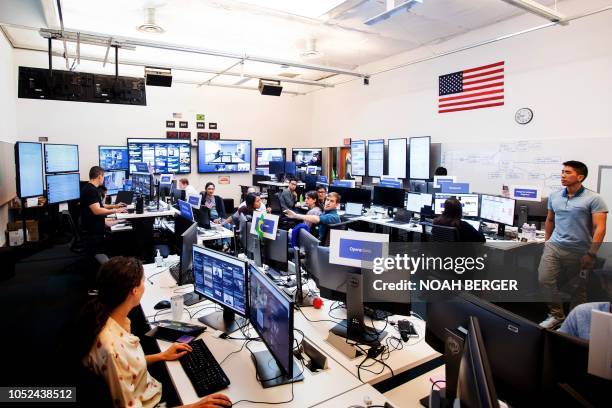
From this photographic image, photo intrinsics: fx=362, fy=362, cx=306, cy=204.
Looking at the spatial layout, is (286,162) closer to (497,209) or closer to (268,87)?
(268,87)

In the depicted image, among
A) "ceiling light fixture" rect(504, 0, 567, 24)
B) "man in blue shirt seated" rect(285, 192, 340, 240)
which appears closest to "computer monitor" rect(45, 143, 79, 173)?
"man in blue shirt seated" rect(285, 192, 340, 240)

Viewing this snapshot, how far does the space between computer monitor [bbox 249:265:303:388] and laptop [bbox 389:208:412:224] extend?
15.2 ft

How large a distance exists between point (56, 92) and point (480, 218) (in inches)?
272

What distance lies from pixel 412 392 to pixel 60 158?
25.5 feet

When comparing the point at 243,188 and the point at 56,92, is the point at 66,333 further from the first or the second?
the point at 243,188

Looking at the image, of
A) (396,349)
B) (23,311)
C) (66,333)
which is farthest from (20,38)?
(396,349)

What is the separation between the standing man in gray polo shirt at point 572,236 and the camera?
3.66 meters

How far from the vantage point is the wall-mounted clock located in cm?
595

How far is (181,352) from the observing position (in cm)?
201

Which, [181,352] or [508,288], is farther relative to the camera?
[508,288]

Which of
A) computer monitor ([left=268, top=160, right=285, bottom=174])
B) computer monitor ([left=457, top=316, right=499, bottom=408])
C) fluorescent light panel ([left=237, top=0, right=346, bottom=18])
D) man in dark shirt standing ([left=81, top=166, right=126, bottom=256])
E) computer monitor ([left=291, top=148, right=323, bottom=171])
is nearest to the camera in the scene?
computer monitor ([left=457, top=316, right=499, bottom=408])

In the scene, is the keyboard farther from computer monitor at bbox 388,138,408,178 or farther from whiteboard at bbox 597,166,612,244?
computer monitor at bbox 388,138,408,178

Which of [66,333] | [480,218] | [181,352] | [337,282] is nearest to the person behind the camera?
[66,333]

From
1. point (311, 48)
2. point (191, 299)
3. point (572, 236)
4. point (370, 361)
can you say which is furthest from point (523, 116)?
point (191, 299)
